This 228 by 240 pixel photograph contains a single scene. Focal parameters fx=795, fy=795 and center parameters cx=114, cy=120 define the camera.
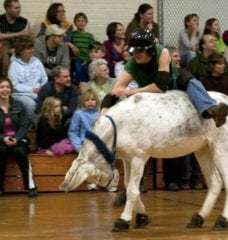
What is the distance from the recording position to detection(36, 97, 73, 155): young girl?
10.2 meters

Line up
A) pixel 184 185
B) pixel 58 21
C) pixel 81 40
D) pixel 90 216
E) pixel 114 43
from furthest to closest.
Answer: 1. pixel 81 40
2. pixel 114 43
3. pixel 58 21
4. pixel 184 185
5. pixel 90 216

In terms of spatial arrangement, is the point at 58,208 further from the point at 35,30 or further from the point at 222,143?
the point at 35,30

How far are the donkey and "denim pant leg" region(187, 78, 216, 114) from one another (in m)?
0.06

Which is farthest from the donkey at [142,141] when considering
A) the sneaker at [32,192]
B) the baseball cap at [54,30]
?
the baseball cap at [54,30]

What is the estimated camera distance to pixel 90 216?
7684 mm

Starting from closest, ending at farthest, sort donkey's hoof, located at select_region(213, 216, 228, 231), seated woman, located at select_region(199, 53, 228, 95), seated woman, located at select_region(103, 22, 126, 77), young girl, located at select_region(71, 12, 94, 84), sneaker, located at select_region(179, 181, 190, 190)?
donkey's hoof, located at select_region(213, 216, 228, 231), sneaker, located at select_region(179, 181, 190, 190), seated woman, located at select_region(199, 53, 228, 95), seated woman, located at select_region(103, 22, 126, 77), young girl, located at select_region(71, 12, 94, 84)

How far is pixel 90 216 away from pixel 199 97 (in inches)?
69.5

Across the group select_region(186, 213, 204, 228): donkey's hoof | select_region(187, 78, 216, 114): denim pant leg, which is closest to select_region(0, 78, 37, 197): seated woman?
select_region(186, 213, 204, 228): donkey's hoof

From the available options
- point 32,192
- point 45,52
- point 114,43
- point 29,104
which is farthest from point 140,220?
point 114,43

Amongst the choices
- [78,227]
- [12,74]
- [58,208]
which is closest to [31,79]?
[12,74]

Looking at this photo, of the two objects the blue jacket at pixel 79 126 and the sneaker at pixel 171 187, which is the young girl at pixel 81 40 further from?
the sneaker at pixel 171 187

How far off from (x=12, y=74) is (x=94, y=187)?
2029 mm

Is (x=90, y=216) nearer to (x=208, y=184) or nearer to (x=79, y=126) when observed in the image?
(x=208, y=184)

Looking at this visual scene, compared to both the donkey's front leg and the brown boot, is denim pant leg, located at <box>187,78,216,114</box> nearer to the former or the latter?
the brown boot
